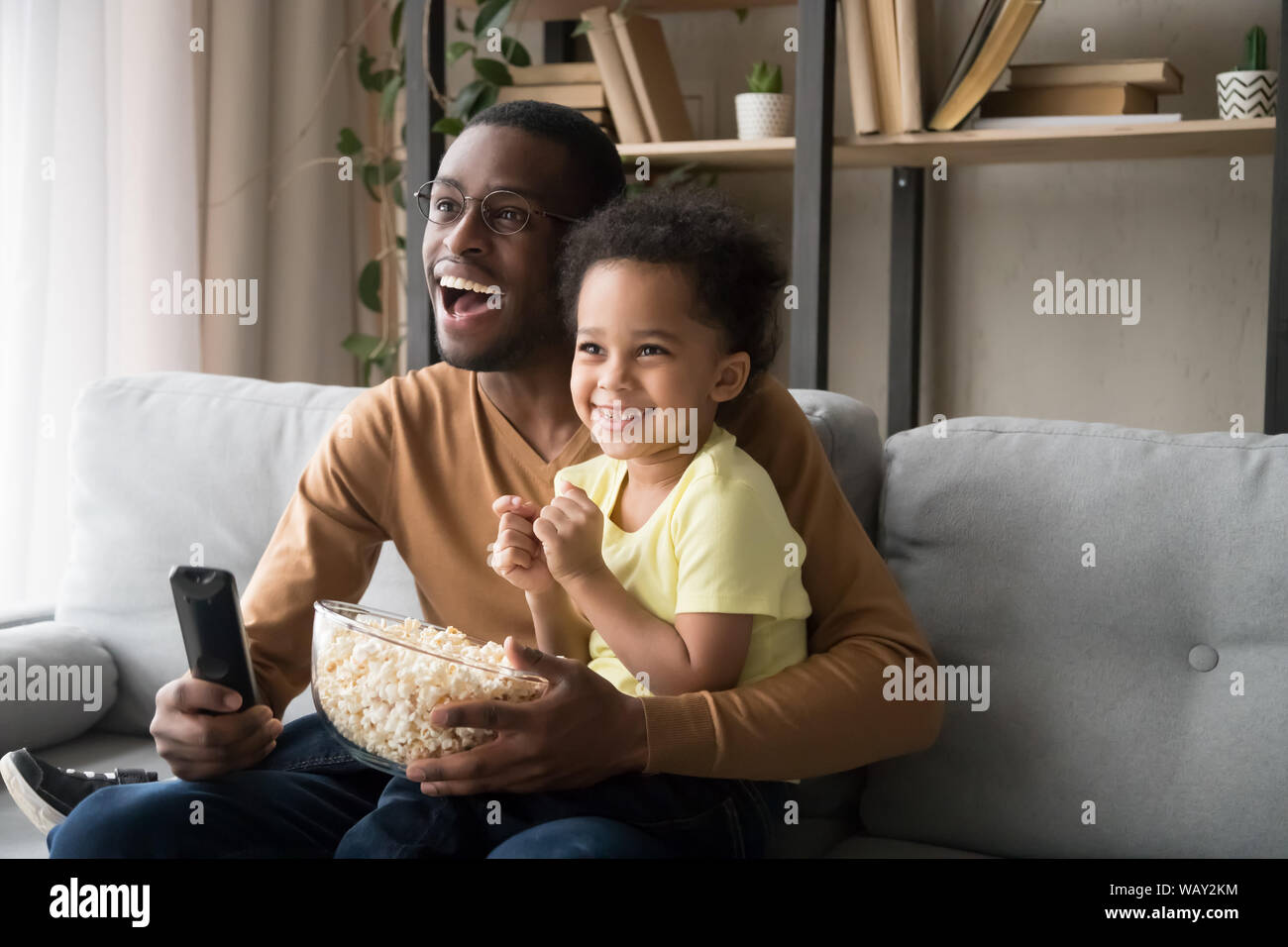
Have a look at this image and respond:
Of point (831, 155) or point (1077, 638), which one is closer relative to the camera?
point (1077, 638)

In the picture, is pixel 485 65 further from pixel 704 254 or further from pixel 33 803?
pixel 33 803

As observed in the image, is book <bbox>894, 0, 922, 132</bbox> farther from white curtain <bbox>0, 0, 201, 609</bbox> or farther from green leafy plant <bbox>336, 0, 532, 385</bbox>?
white curtain <bbox>0, 0, 201, 609</bbox>

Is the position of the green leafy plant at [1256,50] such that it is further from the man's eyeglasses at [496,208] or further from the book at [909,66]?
the man's eyeglasses at [496,208]

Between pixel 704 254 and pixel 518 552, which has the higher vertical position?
pixel 704 254

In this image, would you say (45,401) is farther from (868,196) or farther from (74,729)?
(868,196)

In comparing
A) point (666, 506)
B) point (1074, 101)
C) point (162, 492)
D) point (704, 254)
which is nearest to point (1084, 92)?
point (1074, 101)

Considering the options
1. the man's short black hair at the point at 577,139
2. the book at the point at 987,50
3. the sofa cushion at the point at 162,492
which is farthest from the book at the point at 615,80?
the man's short black hair at the point at 577,139

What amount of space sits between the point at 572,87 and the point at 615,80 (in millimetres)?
96

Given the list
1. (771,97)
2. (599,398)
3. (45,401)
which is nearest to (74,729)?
(45,401)

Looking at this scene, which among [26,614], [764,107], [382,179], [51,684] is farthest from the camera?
[382,179]

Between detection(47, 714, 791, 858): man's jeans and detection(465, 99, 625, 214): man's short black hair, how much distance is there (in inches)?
21.5

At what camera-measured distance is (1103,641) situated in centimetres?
120

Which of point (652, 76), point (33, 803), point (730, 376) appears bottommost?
point (33, 803)

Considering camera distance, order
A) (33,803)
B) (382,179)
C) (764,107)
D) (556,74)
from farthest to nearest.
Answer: (382,179) < (556,74) < (764,107) < (33,803)
